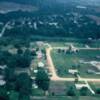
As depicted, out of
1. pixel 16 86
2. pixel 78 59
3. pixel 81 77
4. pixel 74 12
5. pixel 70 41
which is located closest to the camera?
pixel 16 86

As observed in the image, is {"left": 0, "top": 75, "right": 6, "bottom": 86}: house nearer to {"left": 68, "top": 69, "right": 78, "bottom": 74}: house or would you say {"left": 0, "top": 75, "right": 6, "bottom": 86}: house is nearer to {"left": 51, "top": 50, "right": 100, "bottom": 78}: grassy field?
{"left": 51, "top": 50, "right": 100, "bottom": 78}: grassy field

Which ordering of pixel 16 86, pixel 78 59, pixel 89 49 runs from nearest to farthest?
pixel 16 86, pixel 78 59, pixel 89 49

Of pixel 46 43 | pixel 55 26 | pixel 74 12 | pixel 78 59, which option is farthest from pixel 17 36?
pixel 74 12

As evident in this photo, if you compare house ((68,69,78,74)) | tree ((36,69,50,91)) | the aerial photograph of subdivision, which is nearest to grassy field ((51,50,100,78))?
the aerial photograph of subdivision

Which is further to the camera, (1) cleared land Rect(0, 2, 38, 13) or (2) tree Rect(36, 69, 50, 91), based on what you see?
(1) cleared land Rect(0, 2, 38, 13)

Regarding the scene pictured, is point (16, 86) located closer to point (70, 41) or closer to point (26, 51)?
point (26, 51)

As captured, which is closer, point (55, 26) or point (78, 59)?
point (78, 59)

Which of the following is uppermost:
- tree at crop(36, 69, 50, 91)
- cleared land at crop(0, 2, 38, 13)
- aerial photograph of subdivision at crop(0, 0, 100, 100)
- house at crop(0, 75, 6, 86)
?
tree at crop(36, 69, 50, 91)

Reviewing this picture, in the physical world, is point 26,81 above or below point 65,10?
above
